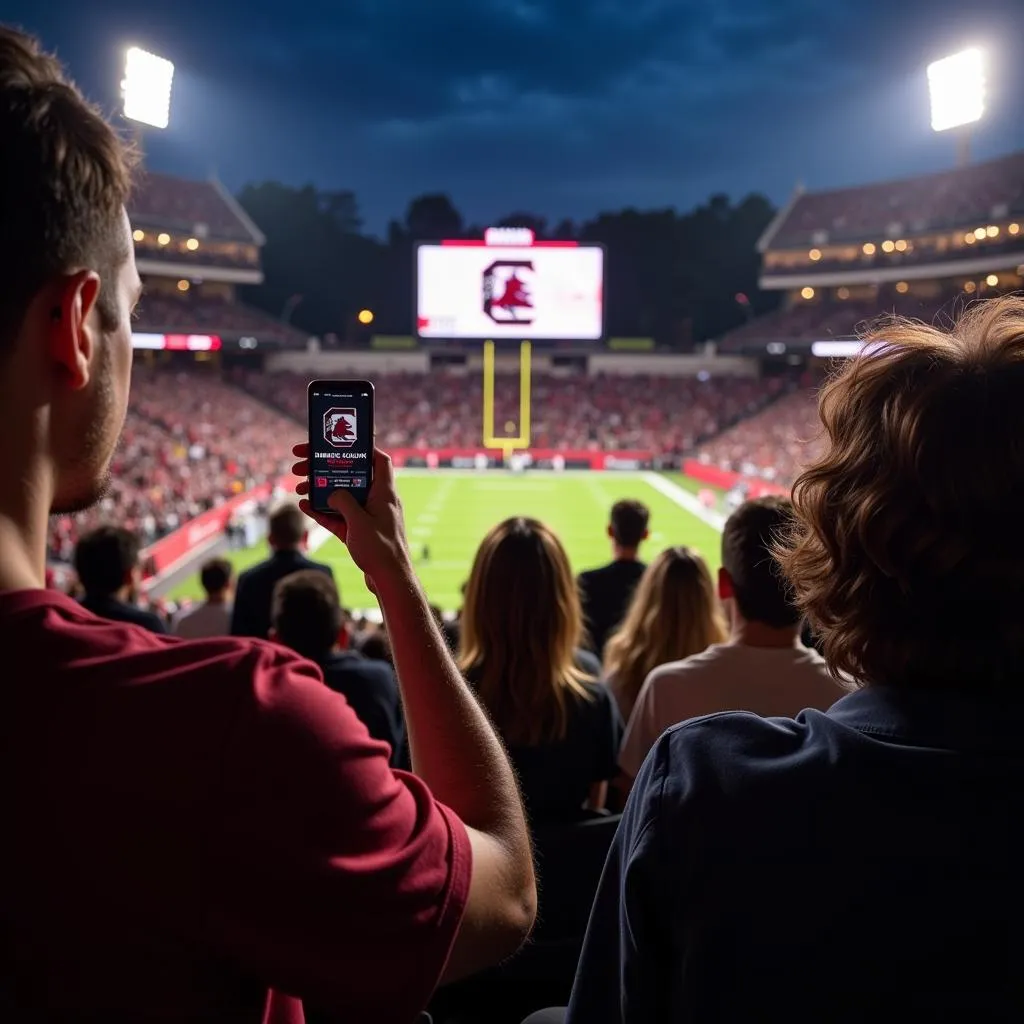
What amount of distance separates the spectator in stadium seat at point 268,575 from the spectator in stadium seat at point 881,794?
550 cm

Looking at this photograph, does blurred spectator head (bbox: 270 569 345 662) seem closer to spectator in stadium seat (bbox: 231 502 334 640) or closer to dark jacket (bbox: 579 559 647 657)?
spectator in stadium seat (bbox: 231 502 334 640)

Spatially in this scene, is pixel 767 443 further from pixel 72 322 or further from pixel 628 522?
pixel 72 322

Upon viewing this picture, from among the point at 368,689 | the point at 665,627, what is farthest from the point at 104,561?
the point at 665,627

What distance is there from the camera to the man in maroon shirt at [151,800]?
3.20 feet

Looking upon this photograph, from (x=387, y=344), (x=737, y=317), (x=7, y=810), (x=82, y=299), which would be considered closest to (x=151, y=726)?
(x=7, y=810)

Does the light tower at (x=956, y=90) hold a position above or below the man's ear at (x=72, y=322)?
above

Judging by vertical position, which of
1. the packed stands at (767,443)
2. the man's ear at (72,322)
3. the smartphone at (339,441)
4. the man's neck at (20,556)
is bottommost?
the man's neck at (20,556)

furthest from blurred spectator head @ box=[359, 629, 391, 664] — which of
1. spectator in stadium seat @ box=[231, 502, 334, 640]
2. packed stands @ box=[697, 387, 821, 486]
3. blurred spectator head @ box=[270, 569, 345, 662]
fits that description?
packed stands @ box=[697, 387, 821, 486]

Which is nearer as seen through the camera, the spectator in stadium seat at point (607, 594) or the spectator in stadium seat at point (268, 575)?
the spectator in stadium seat at point (607, 594)

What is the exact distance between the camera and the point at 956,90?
3938 centimetres

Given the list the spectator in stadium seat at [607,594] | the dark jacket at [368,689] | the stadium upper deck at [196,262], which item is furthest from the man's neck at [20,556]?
the stadium upper deck at [196,262]

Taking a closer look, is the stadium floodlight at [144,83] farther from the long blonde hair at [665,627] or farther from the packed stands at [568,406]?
the long blonde hair at [665,627]

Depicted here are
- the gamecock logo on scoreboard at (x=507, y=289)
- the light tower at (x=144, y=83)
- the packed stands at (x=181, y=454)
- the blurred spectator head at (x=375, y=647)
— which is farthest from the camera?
the gamecock logo on scoreboard at (x=507, y=289)

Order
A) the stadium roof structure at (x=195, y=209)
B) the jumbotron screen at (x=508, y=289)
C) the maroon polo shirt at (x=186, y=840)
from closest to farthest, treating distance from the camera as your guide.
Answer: the maroon polo shirt at (x=186, y=840), the jumbotron screen at (x=508, y=289), the stadium roof structure at (x=195, y=209)
